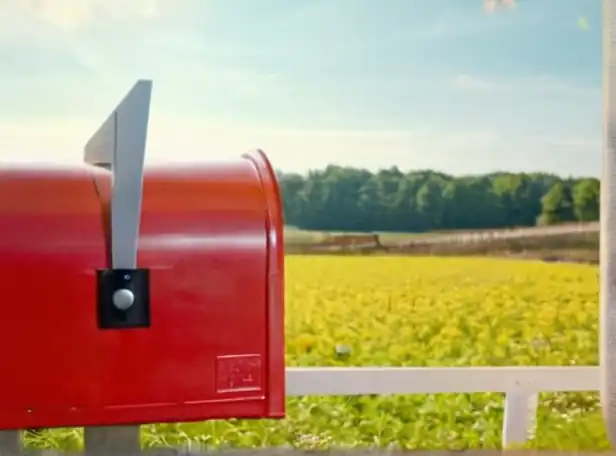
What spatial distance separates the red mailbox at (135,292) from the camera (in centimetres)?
135

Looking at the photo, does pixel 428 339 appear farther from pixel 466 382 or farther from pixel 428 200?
pixel 428 200

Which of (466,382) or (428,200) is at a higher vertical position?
(428,200)

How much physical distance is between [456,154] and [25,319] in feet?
3.13

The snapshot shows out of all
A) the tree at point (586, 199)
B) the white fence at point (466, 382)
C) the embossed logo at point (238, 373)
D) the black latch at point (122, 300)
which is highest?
the tree at point (586, 199)

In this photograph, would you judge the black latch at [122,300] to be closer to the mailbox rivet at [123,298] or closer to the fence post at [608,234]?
the mailbox rivet at [123,298]

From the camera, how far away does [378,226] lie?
1771 mm

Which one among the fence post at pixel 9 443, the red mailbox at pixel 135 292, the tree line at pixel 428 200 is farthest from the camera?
the tree line at pixel 428 200

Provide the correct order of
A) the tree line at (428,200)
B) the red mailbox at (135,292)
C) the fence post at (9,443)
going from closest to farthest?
the red mailbox at (135,292) → the fence post at (9,443) → the tree line at (428,200)

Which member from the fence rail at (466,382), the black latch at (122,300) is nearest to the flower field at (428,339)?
the fence rail at (466,382)

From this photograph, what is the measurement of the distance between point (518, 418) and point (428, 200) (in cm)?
52

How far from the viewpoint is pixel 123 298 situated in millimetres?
1356

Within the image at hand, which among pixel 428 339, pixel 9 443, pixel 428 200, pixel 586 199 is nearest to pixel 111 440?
pixel 9 443

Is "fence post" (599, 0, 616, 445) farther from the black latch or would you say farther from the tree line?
the black latch

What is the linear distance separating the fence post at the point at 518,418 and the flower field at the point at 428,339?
0.02m
